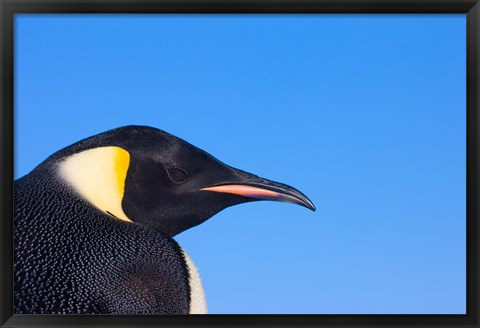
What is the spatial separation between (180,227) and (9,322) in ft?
1.98

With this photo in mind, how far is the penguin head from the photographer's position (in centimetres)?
190

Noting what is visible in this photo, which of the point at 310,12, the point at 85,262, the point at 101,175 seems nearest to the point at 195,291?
the point at 85,262

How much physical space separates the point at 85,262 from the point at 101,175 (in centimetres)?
37

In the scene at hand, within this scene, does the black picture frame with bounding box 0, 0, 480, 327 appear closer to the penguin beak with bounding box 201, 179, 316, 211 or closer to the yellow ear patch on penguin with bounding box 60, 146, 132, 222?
the yellow ear patch on penguin with bounding box 60, 146, 132, 222

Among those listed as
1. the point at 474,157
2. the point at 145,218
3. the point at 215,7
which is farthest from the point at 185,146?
the point at 474,157

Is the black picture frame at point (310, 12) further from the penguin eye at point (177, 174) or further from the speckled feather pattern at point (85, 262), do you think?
the penguin eye at point (177, 174)

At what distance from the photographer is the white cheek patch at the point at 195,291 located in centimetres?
176

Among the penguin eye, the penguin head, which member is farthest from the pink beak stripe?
the penguin eye

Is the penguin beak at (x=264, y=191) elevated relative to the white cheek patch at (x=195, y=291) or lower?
elevated

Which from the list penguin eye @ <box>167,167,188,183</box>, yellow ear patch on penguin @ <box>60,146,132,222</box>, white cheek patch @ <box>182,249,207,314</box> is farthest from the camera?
penguin eye @ <box>167,167,188,183</box>

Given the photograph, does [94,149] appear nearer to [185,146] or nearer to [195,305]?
[185,146]

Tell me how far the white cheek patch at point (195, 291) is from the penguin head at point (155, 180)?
0.24m

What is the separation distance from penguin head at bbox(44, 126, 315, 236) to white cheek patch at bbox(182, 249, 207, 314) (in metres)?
0.24

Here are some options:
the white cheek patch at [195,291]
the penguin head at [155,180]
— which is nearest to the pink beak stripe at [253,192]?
the penguin head at [155,180]
